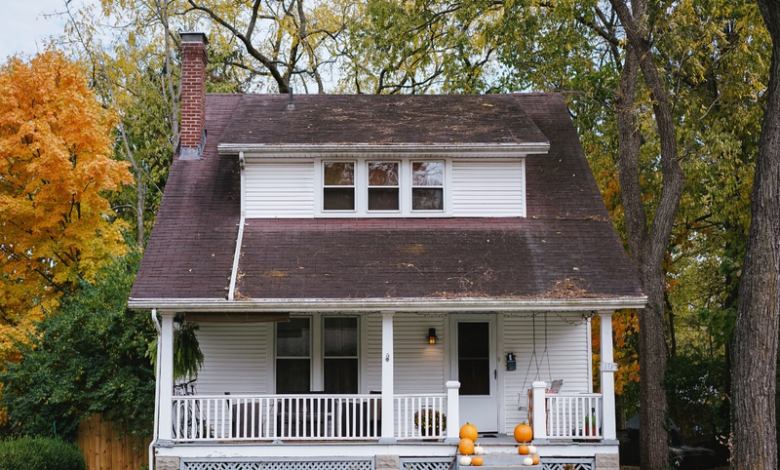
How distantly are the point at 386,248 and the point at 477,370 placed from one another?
3.13 metres

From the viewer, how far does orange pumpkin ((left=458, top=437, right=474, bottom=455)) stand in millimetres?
12703

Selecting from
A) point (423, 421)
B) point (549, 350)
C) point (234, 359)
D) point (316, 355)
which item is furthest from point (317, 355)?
point (549, 350)

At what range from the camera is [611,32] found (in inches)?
819

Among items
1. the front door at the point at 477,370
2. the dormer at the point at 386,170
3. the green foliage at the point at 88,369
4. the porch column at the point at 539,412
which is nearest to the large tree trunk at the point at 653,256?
the dormer at the point at 386,170

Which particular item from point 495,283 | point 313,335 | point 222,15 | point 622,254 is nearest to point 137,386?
point 313,335

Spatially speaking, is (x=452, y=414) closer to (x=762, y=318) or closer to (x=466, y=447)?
(x=466, y=447)

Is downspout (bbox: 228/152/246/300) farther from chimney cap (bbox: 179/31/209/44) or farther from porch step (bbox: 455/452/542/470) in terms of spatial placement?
porch step (bbox: 455/452/542/470)

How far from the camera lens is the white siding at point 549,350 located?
50.5 feet

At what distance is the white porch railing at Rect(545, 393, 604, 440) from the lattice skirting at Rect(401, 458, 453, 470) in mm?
1806

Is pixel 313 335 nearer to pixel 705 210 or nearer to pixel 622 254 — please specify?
pixel 622 254

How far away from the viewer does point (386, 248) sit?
1455 cm

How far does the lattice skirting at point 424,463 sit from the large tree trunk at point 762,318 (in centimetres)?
469

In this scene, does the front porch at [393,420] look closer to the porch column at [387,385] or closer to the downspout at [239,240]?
the porch column at [387,385]

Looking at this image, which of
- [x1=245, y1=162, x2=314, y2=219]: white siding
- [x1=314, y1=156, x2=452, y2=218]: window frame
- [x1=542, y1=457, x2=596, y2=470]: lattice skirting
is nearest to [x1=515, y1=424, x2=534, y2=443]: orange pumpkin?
[x1=542, y1=457, x2=596, y2=470]: lattice skirting
